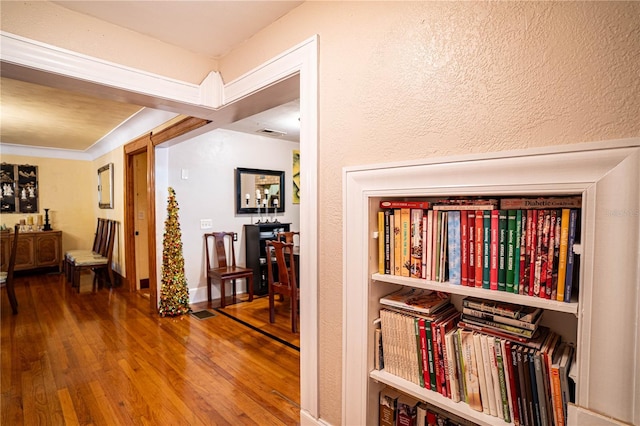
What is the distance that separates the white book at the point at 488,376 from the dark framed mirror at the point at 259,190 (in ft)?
13.3

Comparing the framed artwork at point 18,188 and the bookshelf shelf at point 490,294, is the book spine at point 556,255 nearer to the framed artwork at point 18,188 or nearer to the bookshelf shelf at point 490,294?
the bookshelf shelf at point 490,294

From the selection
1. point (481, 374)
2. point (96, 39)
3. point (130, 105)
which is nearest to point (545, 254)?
point (481, 374)

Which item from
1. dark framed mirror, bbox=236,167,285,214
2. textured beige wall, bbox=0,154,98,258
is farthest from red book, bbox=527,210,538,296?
textured beige wall, bbox=0,154,98,258

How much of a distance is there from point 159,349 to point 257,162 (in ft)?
9.52

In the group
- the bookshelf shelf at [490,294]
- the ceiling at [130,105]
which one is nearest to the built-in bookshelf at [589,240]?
the bookshelf shelf at [490,294]

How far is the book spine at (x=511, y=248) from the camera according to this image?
1.11 meters

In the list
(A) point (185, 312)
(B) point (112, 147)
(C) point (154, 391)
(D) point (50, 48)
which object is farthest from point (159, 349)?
(B) point (112, 147)

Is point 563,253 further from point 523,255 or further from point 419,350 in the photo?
point 419,350

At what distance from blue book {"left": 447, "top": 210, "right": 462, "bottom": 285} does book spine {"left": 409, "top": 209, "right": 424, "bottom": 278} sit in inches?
4.7

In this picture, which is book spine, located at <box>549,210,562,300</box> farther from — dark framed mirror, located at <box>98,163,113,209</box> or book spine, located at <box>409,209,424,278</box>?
dark framed mirror, located at <box>98,163,113,209</box>

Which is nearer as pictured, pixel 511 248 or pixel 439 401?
pixel 511 248

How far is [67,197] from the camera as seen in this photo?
21.5ft

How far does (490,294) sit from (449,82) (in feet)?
2.58

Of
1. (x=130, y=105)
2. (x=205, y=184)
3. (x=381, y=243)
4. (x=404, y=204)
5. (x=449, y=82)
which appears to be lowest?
(x=381, y=243)
